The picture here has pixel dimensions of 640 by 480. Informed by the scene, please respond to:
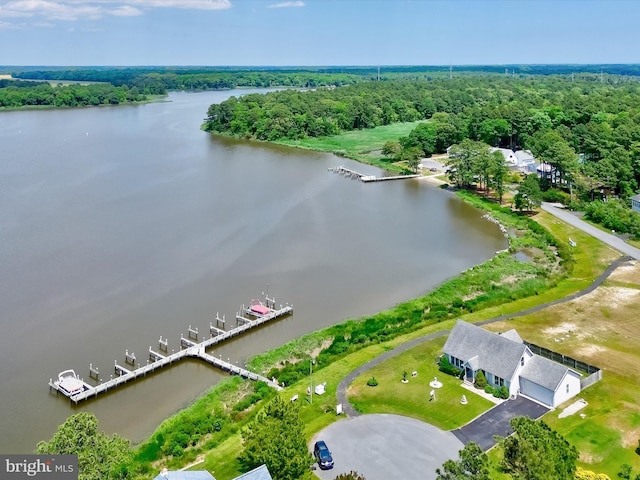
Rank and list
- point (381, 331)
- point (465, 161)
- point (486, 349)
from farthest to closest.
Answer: point (465, 161) → point (381, 331) → point (486, 349)

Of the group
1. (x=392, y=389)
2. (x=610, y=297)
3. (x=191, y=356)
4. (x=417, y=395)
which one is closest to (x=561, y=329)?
(x=610, y=297)

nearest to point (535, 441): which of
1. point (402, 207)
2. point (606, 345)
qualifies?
point (606, 345)

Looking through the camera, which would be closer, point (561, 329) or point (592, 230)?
point (561, 329)

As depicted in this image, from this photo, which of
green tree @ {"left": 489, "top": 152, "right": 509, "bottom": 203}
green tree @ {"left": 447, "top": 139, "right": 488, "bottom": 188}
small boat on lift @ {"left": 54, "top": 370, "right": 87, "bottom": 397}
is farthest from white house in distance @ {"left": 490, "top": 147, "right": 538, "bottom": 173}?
small boat on lift @ {"left": 54, "top": 370, "right": 87, "bottom": 397}

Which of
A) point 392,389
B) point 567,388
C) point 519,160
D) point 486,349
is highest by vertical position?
point 519,160

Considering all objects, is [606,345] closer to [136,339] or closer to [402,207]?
[136,339]

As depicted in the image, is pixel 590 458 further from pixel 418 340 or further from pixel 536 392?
pixel 418 340

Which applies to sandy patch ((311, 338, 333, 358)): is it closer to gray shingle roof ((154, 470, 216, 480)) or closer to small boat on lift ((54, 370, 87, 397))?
Answer: small boat on lift ((54, 370, 87, 397))

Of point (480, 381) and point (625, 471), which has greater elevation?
point (480, 381)
